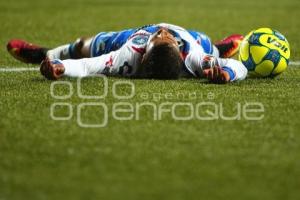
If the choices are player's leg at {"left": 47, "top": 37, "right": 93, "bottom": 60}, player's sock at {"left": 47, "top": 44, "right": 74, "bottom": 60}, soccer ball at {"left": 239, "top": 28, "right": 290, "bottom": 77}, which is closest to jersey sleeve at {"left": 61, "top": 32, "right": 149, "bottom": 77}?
player's leg at {"left": 47, "top": 37, "right": 93, "bottom": 60}

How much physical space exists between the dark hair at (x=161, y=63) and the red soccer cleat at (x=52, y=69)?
25.9 inches

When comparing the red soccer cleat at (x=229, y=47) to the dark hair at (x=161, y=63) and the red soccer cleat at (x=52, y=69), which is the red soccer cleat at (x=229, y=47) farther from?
the red soccer cleat at (x=52, y=69)

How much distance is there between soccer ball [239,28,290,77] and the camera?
5.86 m

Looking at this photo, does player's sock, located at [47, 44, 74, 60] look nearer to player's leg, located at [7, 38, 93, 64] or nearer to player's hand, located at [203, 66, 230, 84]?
player's leg, located at [7, 38, 93, 64]

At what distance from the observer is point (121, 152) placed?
3623 mm

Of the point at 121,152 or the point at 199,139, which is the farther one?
the point at 199,139

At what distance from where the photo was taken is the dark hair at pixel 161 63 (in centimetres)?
559

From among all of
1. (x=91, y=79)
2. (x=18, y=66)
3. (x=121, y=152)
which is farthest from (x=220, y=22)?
(x=121, y=152)

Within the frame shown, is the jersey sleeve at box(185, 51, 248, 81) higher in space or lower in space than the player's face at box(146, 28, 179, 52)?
lower

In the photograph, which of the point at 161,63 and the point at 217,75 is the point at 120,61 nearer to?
the point at 161,63

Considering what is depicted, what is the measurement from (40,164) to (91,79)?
232 centimetres

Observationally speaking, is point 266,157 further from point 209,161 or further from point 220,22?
point 220,22

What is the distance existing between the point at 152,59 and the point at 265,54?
0.89 m

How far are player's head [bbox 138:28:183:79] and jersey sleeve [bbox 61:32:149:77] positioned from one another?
85mm
